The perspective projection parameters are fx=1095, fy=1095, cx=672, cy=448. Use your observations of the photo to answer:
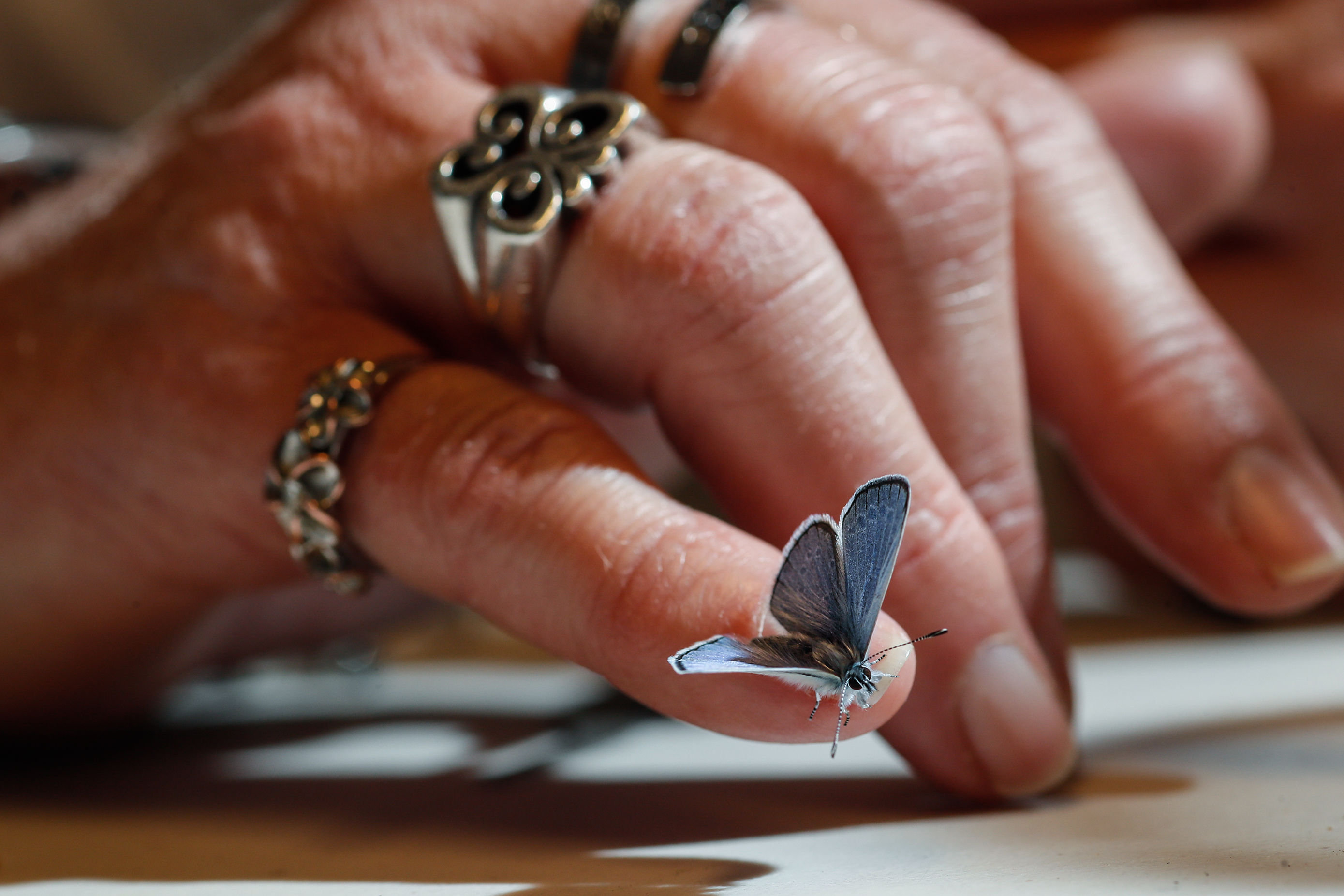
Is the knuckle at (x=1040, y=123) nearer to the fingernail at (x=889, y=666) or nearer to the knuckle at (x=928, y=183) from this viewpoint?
the knuckle at (x=928, y=183)

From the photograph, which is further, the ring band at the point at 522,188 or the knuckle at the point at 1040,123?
the knuckle at the point at 1040,123

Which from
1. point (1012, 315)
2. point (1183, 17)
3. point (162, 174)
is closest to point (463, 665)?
point (162, 174)

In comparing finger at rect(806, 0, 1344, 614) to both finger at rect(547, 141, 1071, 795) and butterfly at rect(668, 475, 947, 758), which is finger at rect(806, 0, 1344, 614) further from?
butterfly at rect(668, 475, 947, 758)

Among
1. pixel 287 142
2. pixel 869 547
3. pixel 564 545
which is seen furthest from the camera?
pixel 287 142

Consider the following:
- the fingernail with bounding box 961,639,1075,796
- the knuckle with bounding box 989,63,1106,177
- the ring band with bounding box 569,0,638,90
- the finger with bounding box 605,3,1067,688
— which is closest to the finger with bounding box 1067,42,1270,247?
the knuckle with bounding box 989,63,1106,177

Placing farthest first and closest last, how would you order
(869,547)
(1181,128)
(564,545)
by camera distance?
(1181,128) < (564,545) < (869,547)

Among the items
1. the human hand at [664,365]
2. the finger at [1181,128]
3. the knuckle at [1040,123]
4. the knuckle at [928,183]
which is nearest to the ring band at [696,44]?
the human hand at [664,365]

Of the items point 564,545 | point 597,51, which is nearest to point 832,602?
point 564,545

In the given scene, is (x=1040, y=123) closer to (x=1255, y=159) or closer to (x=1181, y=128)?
(x=1181, y=128)
